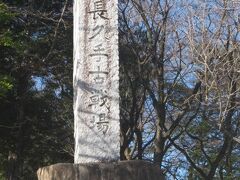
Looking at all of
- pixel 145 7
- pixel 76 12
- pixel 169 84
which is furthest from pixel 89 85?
pixel 169 84

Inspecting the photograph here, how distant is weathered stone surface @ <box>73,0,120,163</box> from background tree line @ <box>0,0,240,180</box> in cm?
314

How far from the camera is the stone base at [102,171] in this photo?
15.2ft

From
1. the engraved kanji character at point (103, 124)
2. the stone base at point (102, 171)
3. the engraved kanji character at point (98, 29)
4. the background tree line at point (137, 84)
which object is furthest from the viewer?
the background tree line at point (137, 84)

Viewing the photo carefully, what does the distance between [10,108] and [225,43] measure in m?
7.35

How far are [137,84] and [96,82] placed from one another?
6.83 meters

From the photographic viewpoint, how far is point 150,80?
40.9 ft

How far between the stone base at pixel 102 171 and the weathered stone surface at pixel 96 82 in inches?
24.7

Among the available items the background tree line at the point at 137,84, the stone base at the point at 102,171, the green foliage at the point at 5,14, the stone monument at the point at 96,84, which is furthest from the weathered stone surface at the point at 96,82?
the green foliage at the point at 5,14

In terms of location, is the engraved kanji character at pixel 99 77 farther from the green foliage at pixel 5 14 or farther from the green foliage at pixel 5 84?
the green foliage at pixel 5 14

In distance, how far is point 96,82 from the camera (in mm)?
5645

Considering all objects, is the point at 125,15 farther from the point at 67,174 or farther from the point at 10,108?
the point at 67,174

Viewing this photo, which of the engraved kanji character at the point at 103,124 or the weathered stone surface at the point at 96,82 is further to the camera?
the engraved kanji character at the point at 103,124

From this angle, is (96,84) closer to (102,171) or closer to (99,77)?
(99,77)

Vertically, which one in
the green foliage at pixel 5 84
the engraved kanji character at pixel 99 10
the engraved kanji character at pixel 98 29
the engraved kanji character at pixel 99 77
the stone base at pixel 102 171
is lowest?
the stone base at pixel 102 171
